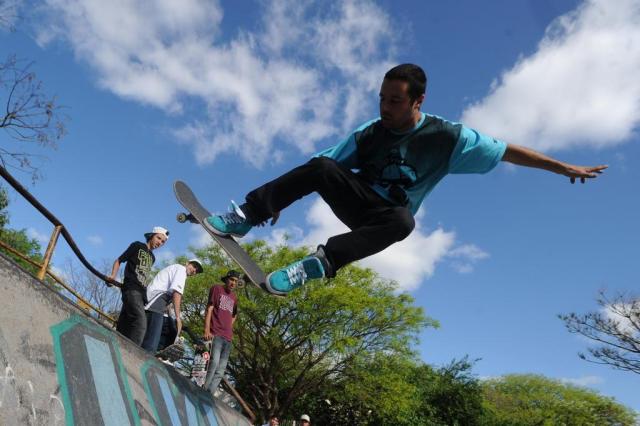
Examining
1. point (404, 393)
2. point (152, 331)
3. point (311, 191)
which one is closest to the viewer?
point (311, 191)

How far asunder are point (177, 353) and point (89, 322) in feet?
9.13

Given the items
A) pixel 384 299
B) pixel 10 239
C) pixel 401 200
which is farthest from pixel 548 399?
pixel 401 200

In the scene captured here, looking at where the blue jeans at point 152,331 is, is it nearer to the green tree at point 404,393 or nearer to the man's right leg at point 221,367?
the man's right leg at point 221,367

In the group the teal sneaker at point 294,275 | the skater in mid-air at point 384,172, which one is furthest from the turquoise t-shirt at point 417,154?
the teal sneaker at point 294,275

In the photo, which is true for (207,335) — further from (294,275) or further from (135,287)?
(294,275)

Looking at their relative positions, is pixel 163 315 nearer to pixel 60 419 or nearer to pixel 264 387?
pixel 60 419

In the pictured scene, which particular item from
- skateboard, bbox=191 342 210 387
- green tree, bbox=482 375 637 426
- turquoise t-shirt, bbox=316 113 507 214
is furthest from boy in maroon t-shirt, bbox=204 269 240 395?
green tree, bbox=482 375 637 426

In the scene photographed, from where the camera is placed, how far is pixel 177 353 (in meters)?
5.55

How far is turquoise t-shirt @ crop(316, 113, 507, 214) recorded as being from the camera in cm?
318

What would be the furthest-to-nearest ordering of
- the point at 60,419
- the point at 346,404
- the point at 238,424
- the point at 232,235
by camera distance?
the point at 346,404, the point at 238,424, the point at 232,235, the point at 60,419

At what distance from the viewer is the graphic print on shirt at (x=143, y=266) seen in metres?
5.16

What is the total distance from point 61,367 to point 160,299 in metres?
3.21

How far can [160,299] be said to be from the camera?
550cm

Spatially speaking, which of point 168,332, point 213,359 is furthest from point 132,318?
point 213,359
